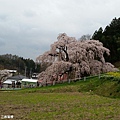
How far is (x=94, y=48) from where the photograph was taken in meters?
34.5

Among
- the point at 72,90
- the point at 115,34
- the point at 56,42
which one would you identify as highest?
the point at 115,34

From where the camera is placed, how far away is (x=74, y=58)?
109 feet

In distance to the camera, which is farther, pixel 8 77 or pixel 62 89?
pixel 8 77

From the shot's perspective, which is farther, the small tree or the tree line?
the tree line

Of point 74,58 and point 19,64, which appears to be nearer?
point 74,58

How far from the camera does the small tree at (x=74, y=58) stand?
32969 millimetres

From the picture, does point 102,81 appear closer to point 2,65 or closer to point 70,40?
point 70,40

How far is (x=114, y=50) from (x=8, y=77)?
35177mm

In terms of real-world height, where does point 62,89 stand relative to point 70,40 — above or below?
below

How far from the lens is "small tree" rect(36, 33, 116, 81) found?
33.0m

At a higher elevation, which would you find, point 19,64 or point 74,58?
point 19,64

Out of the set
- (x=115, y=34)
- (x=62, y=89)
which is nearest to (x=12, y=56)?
(x=115, y=34)

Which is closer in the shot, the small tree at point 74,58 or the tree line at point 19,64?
the small tree at point 74,58

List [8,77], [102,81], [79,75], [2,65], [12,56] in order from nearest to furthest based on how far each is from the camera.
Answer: [102,81]
[79,75]
[8,77]
[2,65]
[12,56]
